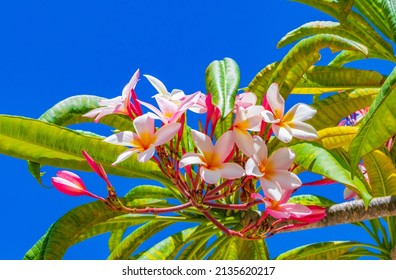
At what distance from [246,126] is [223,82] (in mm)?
139

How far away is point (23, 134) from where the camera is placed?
1.28 meters

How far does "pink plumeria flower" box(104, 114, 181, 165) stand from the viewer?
3.10 ft

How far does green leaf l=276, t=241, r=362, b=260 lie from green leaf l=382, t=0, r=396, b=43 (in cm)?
71

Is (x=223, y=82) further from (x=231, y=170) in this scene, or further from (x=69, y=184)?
(x=69, y=184)

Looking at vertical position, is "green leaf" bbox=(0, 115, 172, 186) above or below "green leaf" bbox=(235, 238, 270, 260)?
above

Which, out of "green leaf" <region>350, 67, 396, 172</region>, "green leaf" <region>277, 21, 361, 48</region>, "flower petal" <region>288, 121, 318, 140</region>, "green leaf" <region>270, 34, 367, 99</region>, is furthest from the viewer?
"green leaf" <region>277, 21, 361, 48</region>

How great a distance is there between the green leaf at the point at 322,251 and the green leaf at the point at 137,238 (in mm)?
457

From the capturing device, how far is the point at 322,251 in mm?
1963

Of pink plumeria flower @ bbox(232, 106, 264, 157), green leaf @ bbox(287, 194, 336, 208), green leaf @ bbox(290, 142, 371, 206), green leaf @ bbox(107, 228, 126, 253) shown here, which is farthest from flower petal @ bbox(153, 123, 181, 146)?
green leaf @ bbox(107, 228, 126, 253)

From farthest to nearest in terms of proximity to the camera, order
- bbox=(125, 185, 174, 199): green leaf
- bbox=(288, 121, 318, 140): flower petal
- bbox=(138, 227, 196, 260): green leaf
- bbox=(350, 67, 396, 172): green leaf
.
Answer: bbox=(138, 227, 196, 260): green leaf, bbox=(125, 185, 174, 199): green leaf, bbox=(350, 67, 396, 172): green leaf, bbox=(288, 121, 318, 140): flower petal

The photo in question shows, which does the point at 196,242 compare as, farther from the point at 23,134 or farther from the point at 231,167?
the point at 231,167

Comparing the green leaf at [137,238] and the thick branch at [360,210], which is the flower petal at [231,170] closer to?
the thick branch at [360,210]

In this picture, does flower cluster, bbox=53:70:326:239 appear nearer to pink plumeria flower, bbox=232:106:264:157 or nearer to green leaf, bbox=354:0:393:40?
pink plumeria flower, bbox=232:106:264:157

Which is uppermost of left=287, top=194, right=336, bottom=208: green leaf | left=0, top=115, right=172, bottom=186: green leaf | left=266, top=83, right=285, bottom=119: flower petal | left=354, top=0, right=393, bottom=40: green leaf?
left=354, top=0, right=393, bottom=40: green leaf
